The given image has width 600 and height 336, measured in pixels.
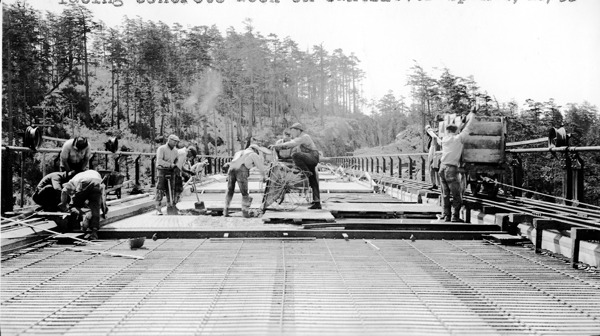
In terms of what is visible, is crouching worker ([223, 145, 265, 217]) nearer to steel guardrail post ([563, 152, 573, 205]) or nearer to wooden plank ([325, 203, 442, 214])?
wooden plank ([325, 203, 442, 214])

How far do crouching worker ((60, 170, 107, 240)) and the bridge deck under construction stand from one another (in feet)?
0.66

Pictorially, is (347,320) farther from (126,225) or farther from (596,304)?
(126,225)

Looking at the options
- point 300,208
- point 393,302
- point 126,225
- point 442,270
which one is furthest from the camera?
point 300,208

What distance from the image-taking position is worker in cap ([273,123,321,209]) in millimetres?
8242

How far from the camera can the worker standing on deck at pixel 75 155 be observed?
21.7ft

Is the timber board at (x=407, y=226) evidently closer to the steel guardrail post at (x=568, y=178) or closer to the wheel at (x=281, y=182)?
the steel guardrail post at (x=568, y=178)

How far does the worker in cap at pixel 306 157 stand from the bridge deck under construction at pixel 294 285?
1.74 m

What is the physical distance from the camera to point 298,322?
10.1 feet

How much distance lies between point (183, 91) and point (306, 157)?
4590 cm

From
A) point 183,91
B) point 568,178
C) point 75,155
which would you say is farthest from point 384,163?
point 183,91

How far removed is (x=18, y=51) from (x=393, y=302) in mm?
37394

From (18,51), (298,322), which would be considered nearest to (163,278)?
(298,322)

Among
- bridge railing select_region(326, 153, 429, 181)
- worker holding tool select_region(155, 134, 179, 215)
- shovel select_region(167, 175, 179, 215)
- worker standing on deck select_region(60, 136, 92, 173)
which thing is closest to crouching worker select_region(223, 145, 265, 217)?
shovel select_region(167, 175, 179, 215)

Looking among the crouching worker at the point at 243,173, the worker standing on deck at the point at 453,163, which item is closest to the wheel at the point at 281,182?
the crouching worker at the point at 243,173
